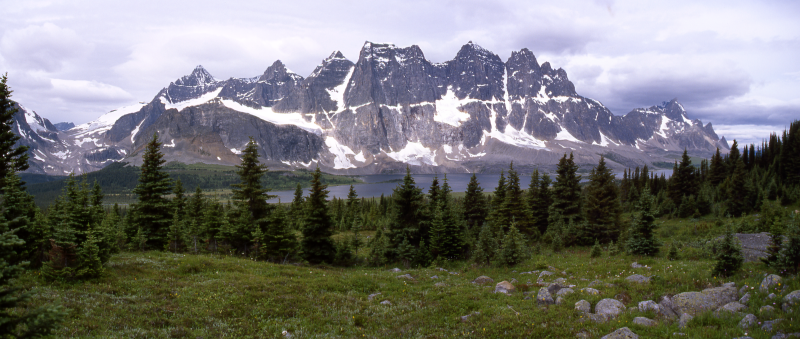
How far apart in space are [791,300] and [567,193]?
32.8m

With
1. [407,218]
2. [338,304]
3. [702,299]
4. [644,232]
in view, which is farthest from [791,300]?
[407,218]

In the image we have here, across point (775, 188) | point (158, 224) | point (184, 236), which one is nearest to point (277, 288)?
point (184, 236)

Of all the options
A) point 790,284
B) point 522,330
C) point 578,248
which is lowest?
point 578,248

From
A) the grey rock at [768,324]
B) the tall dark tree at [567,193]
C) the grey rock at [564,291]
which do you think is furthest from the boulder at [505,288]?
the tall dark tree at [567,193]

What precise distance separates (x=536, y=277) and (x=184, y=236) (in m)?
27.5

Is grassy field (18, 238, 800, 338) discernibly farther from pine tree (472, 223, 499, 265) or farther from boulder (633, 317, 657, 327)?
pine tree (472, 223, 499, 265)

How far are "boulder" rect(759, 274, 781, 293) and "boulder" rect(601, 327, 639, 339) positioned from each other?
15.6ft

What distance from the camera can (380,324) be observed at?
13.0m

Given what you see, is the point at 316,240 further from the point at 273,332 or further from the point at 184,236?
the point at 273,332

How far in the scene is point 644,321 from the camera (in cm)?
1034

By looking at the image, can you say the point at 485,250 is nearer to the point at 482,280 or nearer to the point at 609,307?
the point at 482,280

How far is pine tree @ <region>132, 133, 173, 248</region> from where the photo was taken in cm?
2977

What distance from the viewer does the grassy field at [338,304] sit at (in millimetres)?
10703

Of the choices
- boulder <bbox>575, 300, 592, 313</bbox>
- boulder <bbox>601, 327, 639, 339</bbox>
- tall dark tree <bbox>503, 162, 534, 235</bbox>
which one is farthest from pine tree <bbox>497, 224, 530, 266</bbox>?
tall dark tree <bbox>503, 162, 534, 235</bbox>
